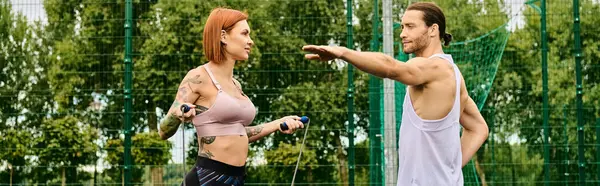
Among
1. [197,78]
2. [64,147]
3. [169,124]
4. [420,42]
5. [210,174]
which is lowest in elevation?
[64,147]

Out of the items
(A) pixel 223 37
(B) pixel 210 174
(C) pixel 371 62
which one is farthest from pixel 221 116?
(C) pixel 371 62

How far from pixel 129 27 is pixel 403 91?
9.29ft

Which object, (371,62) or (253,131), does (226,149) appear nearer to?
(253,131)

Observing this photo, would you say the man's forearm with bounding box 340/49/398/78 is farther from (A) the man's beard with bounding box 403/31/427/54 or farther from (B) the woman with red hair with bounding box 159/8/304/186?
(B) the woman with red hair with bounding box 159/8/304/186

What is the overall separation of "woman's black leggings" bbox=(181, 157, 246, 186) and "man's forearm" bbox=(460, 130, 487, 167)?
3.32 ft

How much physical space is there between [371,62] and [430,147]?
552mm

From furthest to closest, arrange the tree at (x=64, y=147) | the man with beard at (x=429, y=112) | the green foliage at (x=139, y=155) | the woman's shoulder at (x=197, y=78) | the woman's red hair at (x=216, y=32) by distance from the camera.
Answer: the tree at (x=64, y=147) < the green foliage at (x=139, y=155) < the woman's red hair at (x=216, y=32) < the woman's shoulder at (x=197, y=78) < the man with beard at (x=429, y=112)

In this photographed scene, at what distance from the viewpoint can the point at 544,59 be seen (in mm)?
9398

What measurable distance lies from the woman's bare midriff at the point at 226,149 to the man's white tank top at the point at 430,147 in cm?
69

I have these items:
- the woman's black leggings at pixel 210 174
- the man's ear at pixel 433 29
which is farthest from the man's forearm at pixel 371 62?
the woman's black leggings at pixel 210 174

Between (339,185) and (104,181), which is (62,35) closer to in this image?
(104,181)

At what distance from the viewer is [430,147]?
340 cm

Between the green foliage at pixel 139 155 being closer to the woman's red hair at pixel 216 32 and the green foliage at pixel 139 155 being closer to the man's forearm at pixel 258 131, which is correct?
the man's forearm at pixel 258 131

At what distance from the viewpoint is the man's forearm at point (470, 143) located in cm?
379
